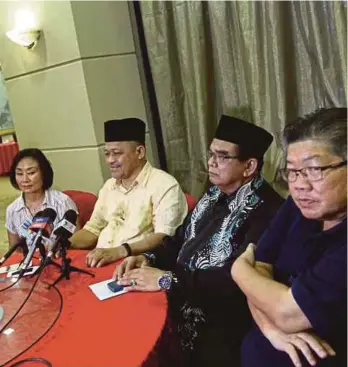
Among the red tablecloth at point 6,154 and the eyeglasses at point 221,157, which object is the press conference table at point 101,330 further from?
the red tablecloth at point 6,154

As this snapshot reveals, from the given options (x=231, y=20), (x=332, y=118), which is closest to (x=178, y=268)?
(x=332, y=118)

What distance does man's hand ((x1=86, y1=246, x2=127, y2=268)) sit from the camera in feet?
5.92

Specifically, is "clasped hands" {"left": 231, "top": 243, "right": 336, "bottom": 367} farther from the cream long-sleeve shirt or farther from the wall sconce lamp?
the wall sconce lamp

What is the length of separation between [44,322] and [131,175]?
111cm

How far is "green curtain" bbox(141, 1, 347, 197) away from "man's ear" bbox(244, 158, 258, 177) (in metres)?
0.65

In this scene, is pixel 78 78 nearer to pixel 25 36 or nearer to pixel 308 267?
pixel 25 36

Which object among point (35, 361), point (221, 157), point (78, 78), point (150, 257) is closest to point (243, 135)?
point (221, 157)

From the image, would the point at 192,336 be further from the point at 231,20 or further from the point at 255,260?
the point at 231,20

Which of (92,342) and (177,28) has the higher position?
(177,28)

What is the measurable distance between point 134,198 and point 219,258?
75 centimetres

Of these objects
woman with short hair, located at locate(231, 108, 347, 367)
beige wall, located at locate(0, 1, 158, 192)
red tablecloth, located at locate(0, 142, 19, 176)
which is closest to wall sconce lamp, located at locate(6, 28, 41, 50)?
beige wall, located at locate(0, 1, 158, 192)

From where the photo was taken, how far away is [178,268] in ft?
5.76

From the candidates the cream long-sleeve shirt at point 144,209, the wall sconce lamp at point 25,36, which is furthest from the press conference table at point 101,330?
the wall sconce lamp at point 25,36

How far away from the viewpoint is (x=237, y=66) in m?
2.53
